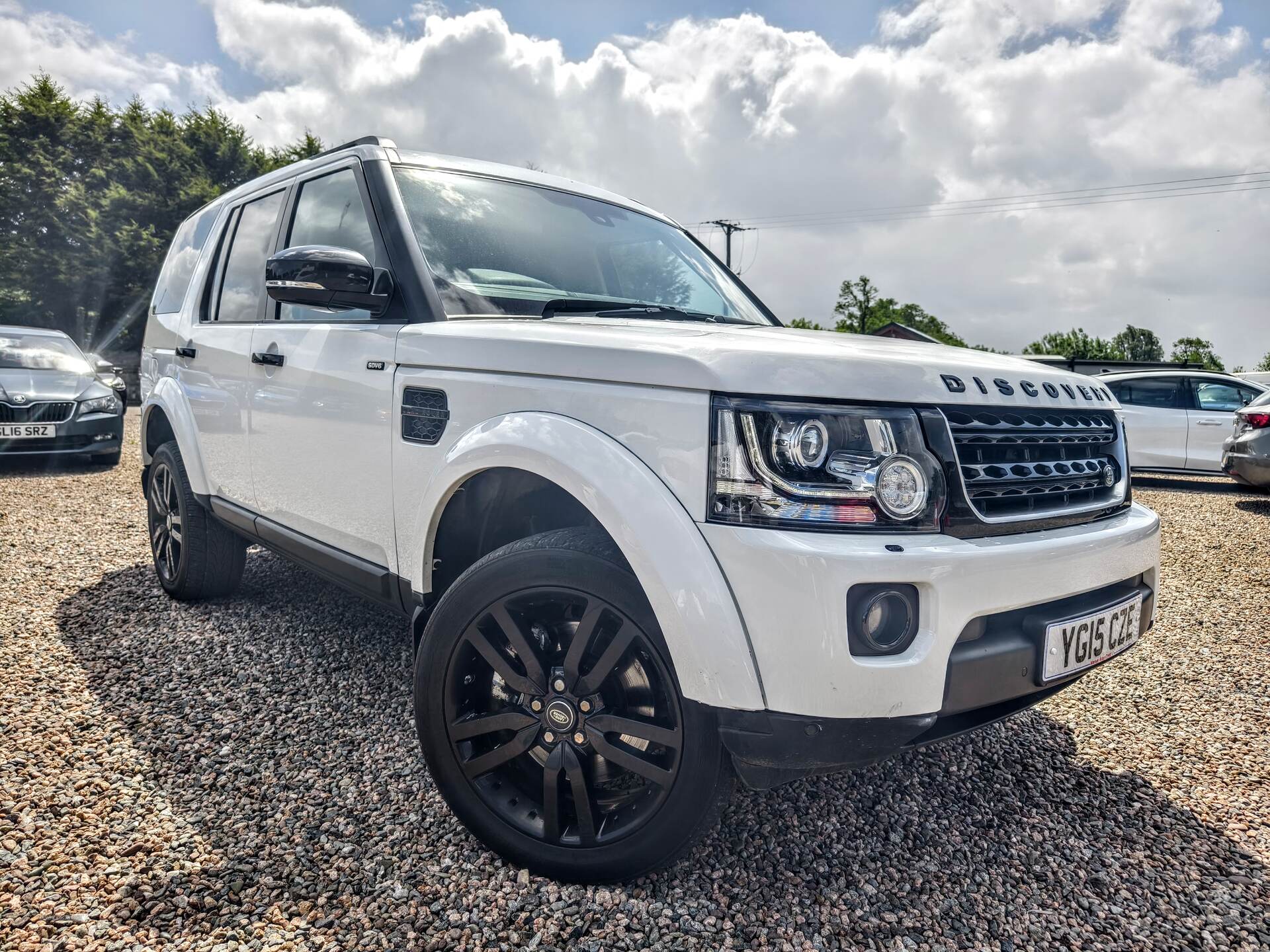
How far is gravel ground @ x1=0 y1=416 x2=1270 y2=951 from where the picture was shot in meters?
1.90

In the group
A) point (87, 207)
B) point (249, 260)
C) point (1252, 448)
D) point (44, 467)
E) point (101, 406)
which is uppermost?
point (87, 207)

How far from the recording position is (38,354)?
8922mm

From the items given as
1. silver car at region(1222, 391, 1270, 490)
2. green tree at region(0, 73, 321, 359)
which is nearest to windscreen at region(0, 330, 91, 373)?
silver car at region(1222, 391, 1270, 490)

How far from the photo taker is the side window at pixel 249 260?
3.43 m

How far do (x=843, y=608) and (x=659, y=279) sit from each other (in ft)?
6.07

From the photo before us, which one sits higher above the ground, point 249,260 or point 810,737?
point 249,260

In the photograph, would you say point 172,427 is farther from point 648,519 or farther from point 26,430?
point 26,430

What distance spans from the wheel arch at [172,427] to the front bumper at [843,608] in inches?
120

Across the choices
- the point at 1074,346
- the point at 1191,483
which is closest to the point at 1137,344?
the point at 1074,346

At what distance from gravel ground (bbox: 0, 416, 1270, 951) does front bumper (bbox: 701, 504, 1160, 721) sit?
2.11 feet

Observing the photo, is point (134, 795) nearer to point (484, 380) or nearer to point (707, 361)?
point (484, 380)

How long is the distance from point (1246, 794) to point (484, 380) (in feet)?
8.77

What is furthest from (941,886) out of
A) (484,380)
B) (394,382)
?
(394,382)

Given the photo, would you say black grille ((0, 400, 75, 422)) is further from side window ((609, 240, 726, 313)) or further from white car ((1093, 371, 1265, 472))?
white car ((1093, 371, 1265, 472))
